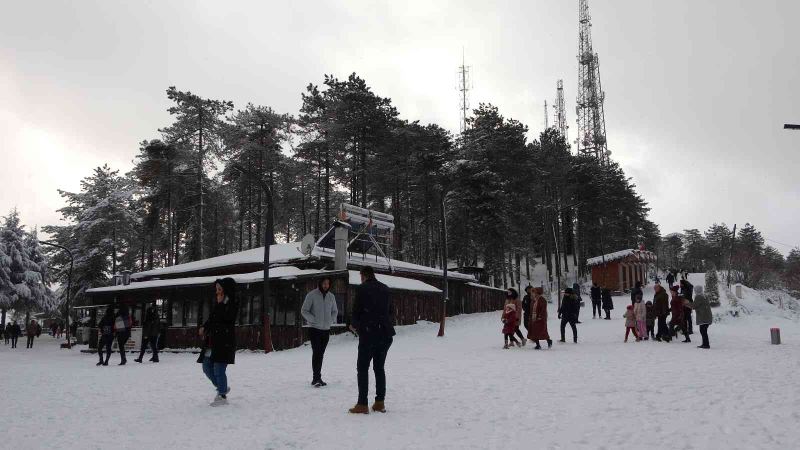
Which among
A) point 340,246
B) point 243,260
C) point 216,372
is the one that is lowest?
point 216,372

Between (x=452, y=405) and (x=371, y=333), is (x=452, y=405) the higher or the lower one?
the lower one

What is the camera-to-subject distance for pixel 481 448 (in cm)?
537

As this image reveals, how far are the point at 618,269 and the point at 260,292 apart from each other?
29102mm

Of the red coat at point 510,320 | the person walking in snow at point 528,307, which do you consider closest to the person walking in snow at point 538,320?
the person walking in snow at point 528,307

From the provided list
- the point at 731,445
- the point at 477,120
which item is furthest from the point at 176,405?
the point at 477,120

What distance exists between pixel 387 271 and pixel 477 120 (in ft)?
65.5

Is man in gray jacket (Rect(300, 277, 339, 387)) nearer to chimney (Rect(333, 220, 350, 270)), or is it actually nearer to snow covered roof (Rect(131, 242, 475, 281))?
chimney (Rect(333, 220, 350, 270))

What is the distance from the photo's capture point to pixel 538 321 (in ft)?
51.7

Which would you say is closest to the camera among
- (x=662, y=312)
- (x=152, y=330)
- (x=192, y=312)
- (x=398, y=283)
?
(x=662, y=312)

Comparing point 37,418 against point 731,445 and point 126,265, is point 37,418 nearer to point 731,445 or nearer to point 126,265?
point 731,445

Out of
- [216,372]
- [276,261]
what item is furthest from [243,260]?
[216,372]

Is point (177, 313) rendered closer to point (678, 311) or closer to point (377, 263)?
point (377, 263)

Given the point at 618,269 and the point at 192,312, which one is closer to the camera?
the point at 192,312

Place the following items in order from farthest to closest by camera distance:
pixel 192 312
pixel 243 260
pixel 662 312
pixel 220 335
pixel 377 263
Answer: pixel 377 263
pixel 243 260
pixel 192 312
pixel 662 312
pixel 220 335
